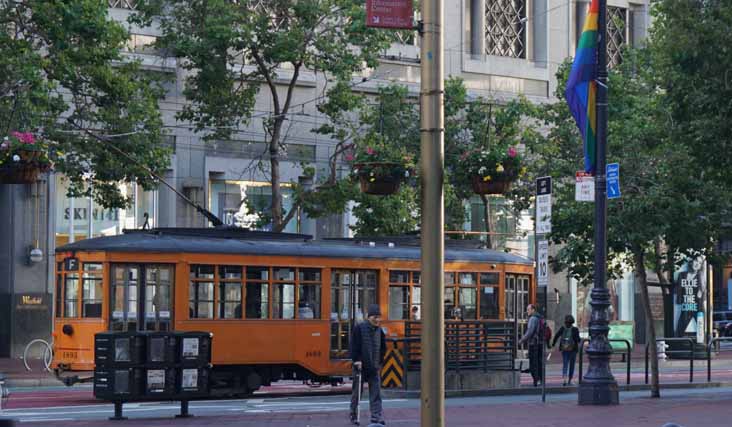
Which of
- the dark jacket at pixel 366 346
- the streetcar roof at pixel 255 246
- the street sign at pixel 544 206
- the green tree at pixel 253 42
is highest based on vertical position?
the green tree at pixel 253 42

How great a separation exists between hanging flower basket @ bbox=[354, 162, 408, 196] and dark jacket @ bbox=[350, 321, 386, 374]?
26.9 ft

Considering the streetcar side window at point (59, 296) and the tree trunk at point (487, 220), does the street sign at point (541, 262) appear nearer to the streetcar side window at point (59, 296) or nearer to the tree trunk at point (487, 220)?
the streetcar side window at point (59, 296)

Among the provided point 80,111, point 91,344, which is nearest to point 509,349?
point 91,344

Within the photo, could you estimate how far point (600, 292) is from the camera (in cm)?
2183

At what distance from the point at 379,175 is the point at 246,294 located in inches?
141

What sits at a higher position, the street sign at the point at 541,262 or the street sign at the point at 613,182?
the street sign at the point at 613,182

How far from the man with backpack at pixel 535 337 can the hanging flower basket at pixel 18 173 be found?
1094 centimetres

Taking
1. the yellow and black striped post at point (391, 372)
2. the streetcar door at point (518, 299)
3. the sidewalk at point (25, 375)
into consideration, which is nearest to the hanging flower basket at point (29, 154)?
the sidewalk at point (25, 375)

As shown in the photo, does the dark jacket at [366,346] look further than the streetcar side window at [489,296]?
No

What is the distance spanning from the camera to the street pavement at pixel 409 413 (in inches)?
746

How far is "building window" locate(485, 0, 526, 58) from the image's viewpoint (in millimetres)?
49438

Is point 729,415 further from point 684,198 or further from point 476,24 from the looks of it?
point 476,24

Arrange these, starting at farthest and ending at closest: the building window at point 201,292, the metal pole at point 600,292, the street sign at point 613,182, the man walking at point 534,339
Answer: the man walking at point 534,339, the building window at point 201,292, the street sign at point 613,182, the metal pole at point 600,292

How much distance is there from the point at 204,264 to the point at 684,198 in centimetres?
944
